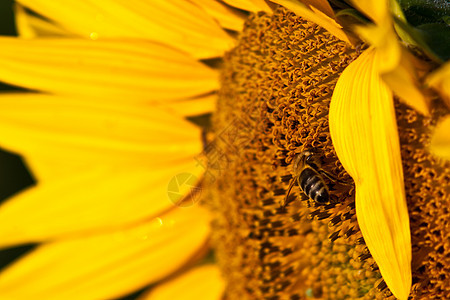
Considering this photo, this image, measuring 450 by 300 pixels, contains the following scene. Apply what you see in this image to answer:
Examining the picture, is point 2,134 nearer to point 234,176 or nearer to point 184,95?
point 184,95

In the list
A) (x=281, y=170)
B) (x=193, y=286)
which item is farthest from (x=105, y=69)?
(x=193, y=286)

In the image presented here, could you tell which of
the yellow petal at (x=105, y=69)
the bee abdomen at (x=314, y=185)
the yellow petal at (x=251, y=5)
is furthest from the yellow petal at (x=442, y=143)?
the yellow petal at (x=105, y=69)

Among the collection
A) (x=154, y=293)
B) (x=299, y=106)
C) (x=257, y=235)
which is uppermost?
(x=299, y=106)

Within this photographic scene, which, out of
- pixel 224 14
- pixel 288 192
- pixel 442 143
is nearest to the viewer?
pixel 442 143

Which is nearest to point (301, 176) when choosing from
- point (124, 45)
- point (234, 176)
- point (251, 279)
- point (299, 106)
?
point (299, 106)

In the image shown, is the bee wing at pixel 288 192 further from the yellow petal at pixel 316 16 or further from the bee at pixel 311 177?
the yellow petal at pixel 316 16

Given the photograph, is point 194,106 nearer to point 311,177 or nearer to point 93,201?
point 93,201
